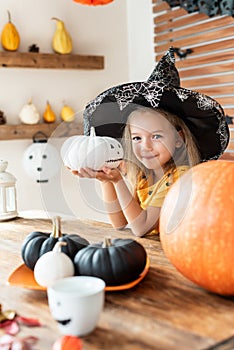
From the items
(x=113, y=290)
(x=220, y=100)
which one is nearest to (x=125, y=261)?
(x=113, y=290)

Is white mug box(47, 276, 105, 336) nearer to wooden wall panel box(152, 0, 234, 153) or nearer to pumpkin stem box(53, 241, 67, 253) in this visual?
pumpkin stem box(53, 241, 67, 253)

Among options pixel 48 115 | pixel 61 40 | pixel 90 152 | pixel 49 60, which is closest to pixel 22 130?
pixel 48 115

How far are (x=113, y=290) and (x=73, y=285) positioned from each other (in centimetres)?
12

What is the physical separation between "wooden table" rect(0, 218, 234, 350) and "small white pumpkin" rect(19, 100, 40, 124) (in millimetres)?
2219

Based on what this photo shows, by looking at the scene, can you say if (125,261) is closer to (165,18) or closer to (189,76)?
(189,76)

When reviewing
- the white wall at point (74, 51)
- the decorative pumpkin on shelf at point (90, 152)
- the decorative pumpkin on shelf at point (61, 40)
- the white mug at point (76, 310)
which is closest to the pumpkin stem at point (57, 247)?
the white mug at point (76, 310)

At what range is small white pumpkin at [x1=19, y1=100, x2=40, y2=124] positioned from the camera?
3.19m

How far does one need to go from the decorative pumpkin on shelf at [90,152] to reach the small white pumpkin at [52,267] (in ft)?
0.90

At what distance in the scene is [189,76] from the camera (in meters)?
3.25

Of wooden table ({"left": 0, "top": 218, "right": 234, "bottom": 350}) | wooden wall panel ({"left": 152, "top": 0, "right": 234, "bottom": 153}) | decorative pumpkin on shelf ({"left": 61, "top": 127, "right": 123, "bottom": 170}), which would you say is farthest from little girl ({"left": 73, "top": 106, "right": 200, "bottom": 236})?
wooden wall panel ({"left": 152, "top": 0, "right": 234, "bottom": 153})

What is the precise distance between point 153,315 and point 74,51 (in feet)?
9.64

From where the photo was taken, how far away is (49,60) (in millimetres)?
3277

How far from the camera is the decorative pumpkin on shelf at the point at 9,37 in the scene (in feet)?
10.2

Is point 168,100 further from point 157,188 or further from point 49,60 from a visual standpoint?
point 49,60
